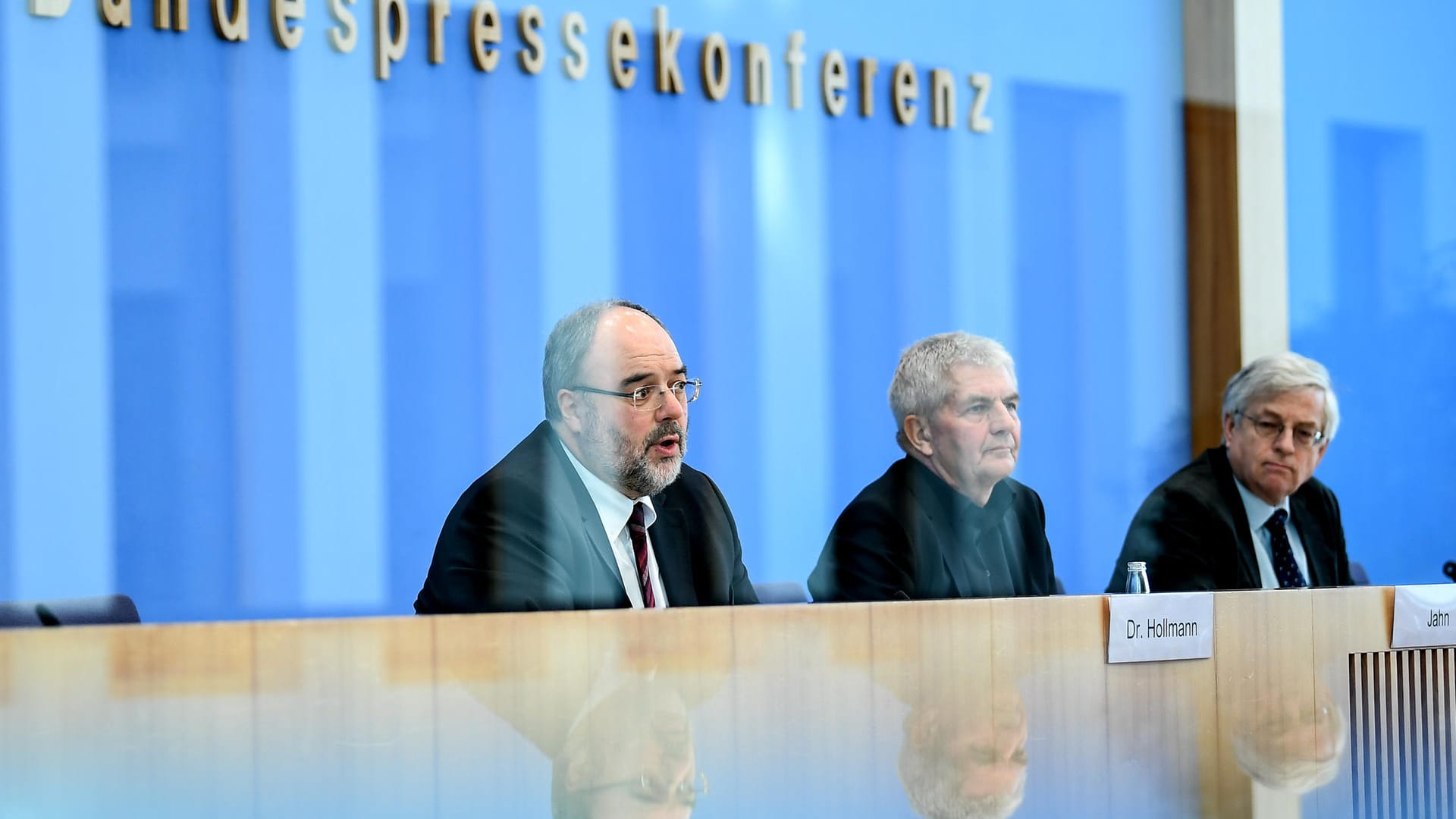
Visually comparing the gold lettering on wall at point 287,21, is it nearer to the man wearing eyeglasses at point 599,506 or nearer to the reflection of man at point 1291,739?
the man wearing eyeglasses at point 599,506

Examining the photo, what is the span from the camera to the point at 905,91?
284cm

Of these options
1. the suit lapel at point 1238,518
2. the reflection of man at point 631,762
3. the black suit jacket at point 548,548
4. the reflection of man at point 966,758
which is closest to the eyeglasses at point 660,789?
the reflection of man at point 631,762

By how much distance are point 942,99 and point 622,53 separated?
717 mm

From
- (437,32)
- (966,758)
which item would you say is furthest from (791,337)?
(966,758)

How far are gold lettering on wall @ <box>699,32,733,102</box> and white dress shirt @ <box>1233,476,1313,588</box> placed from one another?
46.7 inches

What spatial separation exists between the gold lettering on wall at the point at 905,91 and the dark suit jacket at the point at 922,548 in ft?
2.69

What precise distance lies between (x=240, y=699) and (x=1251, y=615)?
1.24 m

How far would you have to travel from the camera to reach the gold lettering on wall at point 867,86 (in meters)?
2.77

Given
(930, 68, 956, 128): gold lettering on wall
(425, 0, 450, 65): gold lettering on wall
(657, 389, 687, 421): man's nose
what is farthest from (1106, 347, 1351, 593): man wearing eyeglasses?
(425, 0, 450, 65): gold lettering on wall

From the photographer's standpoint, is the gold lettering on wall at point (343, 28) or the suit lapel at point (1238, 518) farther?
the suit lapel at point (1238, 518)

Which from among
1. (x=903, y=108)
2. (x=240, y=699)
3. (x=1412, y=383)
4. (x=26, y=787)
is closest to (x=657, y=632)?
(x=240, y=699)

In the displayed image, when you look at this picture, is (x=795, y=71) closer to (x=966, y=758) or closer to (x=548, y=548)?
(x=548, y=548)

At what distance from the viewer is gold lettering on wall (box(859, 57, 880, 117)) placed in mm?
2771

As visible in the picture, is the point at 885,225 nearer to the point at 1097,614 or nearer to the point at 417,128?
the point at 417,128
